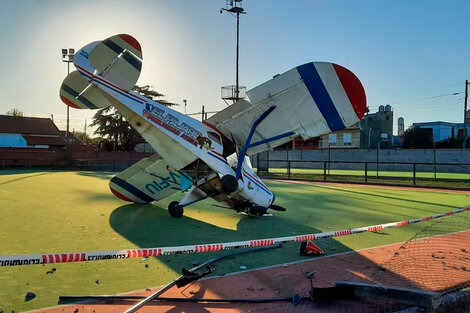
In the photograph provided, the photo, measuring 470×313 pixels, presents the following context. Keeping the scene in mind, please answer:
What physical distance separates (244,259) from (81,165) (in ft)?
116

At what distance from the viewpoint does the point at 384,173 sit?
3131 cm

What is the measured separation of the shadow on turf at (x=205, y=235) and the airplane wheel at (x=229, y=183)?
83cm

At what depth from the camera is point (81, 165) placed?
123 feet

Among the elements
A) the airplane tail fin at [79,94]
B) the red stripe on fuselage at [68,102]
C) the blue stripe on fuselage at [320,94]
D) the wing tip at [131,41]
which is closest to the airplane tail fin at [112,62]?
the wing tip at [131,41]

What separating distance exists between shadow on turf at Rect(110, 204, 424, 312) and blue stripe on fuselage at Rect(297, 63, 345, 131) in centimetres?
236

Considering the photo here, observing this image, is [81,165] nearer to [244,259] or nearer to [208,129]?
[208,129]

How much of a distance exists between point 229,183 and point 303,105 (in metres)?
2.29

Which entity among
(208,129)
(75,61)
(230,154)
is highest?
(75,61)

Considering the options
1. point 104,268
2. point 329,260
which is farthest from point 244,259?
point 104,268

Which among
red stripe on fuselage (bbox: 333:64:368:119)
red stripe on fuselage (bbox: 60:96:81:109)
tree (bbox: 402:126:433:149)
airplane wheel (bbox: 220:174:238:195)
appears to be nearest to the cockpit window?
airplane wheel (bbox: 220:174:238:195)

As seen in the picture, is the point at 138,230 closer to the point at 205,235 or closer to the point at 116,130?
the point at 205,235

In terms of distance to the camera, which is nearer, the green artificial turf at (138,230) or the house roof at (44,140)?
the green artificial turf at (138,230)

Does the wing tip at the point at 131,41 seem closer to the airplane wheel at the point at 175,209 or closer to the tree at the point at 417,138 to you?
the airplane wheel at the point at 175,209

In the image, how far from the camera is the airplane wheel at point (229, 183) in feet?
26.7
